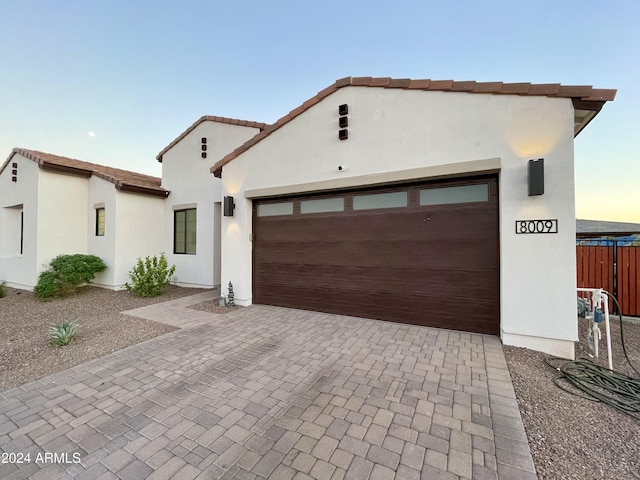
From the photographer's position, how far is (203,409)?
2.51m

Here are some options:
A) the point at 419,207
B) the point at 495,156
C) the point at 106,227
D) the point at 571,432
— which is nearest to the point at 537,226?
the point at 495,156

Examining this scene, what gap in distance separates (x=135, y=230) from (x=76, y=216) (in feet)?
7.95

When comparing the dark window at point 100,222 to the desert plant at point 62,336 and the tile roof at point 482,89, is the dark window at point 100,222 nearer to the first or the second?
the desert plant at point 62,336

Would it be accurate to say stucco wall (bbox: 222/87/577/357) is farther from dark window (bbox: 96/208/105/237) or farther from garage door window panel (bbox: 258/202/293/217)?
dark window (bbox: 96/208/105/237)

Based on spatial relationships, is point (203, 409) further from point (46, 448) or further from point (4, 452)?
point (4, 452)

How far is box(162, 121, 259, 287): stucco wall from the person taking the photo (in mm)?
8953

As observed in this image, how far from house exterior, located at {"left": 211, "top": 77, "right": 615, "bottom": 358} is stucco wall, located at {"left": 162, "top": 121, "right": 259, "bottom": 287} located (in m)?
2.44

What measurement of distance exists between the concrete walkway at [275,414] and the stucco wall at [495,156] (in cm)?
95

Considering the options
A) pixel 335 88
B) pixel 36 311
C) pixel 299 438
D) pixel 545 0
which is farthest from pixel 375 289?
pixel 36 311

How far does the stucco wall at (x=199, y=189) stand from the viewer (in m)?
8.95

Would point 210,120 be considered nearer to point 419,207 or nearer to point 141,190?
point 141,190

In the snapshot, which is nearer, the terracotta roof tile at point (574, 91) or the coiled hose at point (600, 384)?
the coiled hose at point (600, 384)

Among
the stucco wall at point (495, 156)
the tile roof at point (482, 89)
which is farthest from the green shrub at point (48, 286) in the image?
the tile roof at point (482, 89)

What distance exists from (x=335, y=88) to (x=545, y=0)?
4.54 meters
